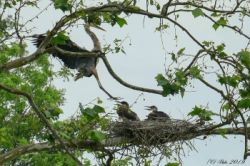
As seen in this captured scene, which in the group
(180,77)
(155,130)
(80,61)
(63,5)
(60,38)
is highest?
(80,61)

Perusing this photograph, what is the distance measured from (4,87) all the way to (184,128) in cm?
303

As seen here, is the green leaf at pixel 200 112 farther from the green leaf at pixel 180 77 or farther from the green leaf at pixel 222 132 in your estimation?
the green leaf at pixel 222 132

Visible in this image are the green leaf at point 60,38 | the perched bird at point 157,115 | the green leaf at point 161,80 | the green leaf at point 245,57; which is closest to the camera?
the green leaf at point 161,80

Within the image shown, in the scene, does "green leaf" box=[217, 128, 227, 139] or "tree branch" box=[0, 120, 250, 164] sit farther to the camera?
"green leaf" box=[217, 128, 227, 139]

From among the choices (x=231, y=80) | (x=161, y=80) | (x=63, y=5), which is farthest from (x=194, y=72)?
(x=63, y=5)

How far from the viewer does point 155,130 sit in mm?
11164

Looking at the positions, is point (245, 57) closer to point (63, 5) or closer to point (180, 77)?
point (180, 77)

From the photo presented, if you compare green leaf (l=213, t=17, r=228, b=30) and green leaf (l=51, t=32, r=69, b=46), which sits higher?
green leaf (l=213, t=17, r=228, b=30)

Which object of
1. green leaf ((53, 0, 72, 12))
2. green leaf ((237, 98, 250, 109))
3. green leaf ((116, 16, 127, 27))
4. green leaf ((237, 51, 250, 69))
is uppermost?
green leaf ((53, 0, 72, 12))

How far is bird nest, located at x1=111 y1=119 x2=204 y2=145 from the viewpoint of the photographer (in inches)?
426

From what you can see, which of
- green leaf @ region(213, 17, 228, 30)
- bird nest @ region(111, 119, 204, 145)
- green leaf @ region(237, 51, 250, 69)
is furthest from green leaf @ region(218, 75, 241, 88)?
bird nest @ region(111, 119, 204, 145)

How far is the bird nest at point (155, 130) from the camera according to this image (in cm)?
1083

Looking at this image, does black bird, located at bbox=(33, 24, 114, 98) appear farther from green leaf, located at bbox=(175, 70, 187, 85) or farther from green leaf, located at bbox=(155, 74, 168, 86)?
green leaf, located at bbox=(155, 74, 168, 86)

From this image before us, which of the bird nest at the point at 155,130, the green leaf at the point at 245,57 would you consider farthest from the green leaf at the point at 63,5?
the bird nest at the point at 155,130
